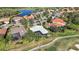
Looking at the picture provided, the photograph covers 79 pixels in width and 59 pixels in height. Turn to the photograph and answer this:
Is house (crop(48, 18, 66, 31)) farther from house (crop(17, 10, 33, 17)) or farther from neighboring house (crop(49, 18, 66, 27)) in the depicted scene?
house (crop(17, 10, 33, 17))

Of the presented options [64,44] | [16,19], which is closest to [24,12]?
[16,19]

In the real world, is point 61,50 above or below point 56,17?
below

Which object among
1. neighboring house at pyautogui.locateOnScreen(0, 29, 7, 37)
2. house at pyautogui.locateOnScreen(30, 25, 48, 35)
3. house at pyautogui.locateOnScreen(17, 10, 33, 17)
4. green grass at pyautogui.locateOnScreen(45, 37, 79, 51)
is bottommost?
green grass at pyautogui.locateOnScreen(45, 37, 79, 51)

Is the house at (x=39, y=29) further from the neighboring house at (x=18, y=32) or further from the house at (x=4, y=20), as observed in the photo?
the house at (x=4, y=20)

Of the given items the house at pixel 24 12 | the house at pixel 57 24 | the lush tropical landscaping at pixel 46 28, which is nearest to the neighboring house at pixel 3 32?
the lush tropical landscaping at pixel 46 28

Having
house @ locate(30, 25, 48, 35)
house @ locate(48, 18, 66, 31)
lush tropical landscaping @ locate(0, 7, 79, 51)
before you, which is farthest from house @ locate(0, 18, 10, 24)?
house @ locate(48, 18, 66, 31)
